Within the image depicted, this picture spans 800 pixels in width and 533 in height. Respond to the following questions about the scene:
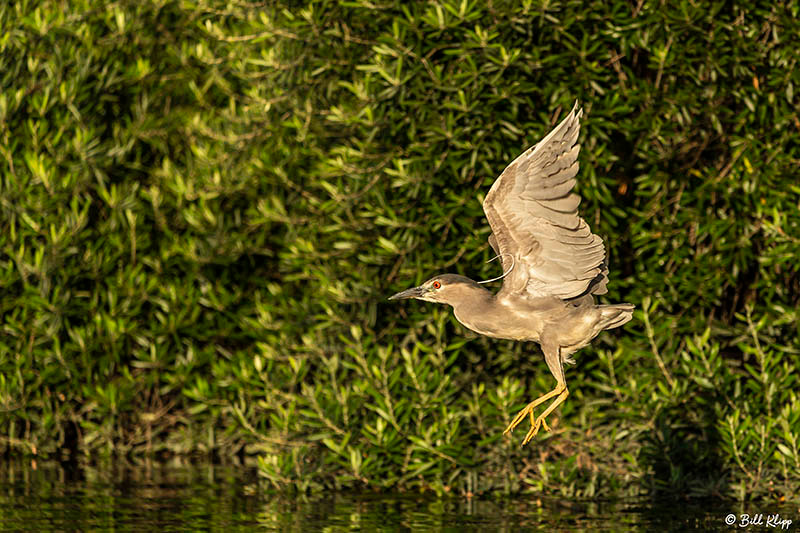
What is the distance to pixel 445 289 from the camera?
23.8ft

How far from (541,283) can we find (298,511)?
385cm

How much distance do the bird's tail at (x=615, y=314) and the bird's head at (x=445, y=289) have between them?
29.5 inches

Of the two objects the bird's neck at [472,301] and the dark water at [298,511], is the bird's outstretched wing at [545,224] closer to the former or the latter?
the bird's neck at [472,301]

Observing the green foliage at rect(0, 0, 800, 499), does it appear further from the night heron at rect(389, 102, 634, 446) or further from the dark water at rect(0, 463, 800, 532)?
the night heron at rect(389, 102, 634, 446)

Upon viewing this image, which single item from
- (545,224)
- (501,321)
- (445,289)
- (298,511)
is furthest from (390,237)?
(545,224)

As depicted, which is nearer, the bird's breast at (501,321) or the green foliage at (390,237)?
the bird's breast at (501,321)

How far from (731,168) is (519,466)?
3.35 metres

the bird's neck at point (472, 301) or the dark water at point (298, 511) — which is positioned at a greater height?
the bird's neck at point (472, 301)

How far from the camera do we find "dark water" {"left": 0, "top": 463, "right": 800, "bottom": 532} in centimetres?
948

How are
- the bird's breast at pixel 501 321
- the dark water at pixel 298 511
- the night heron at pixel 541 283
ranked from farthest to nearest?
1. the dark water at pixel 298 511
2. the bird's breast at pixel 501 321
3. the night heron at pixel 541 283

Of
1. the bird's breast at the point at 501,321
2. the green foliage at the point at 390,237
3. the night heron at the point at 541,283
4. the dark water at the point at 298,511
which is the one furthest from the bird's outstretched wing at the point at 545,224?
the green foliage at the point at 390,237

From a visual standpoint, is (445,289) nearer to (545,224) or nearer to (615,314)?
(545,224)

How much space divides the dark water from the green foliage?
0.33 metres

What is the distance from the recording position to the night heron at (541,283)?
6.99 metres
